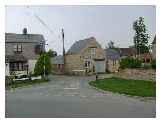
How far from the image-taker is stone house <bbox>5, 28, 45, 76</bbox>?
19.2m

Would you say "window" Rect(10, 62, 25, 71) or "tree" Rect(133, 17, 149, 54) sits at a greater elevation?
"tree" Rect(133, 17, 149, 54)

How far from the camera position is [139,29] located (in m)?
13.7

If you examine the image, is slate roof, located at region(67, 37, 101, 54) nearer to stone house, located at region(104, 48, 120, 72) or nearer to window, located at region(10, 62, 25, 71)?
stone house, located at region(104, 48, 120, 72)

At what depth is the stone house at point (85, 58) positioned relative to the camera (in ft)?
65.8

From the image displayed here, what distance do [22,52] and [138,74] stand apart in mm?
9017

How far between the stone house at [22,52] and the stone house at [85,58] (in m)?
2.40

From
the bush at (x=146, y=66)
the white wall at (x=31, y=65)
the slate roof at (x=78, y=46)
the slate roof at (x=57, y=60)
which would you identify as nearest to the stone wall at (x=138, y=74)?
the bush at (x=146, y=66)

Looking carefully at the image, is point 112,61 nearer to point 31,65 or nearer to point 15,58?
point 31,65

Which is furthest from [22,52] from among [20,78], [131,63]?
[131,63]

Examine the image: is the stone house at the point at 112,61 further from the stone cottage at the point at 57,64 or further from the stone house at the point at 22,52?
the stone house at the point at 22,52

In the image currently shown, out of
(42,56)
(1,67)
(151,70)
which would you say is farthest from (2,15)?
(42,56)

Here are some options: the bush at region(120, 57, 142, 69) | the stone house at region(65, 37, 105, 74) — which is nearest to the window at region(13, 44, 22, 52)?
the stone house at region(65, 37, 105, 74)

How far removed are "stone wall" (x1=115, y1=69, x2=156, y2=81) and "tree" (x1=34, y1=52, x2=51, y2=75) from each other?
3.76 metres
